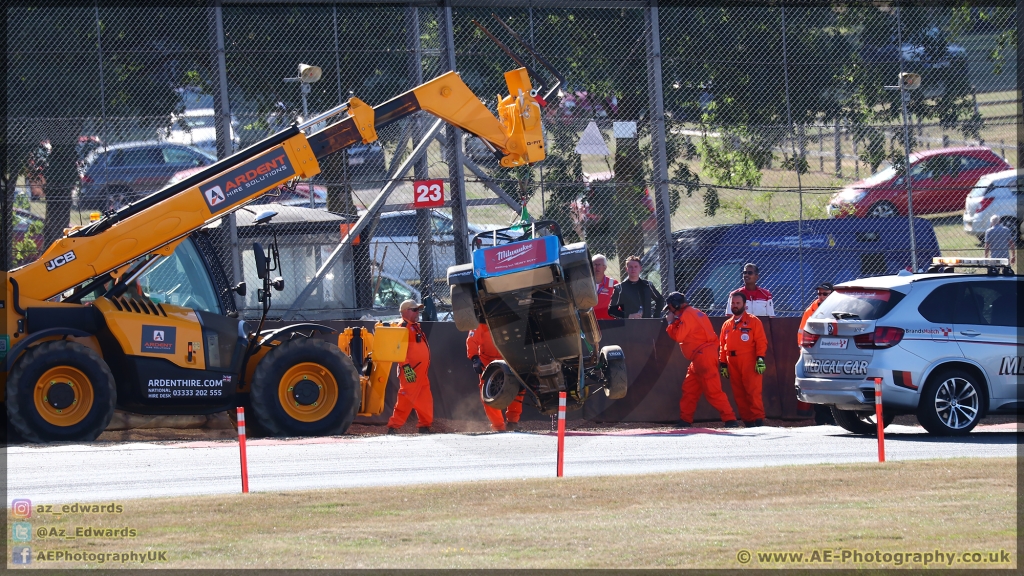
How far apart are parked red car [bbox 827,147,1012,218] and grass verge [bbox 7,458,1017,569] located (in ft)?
34.0

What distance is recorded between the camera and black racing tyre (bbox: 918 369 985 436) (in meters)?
13.1

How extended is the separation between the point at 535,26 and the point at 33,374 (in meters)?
8.99

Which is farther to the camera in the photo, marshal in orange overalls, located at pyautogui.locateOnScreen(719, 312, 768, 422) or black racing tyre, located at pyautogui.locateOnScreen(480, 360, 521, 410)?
marshal in orange overalls, located at pyautogui.locateOnScreen(719, 312, 768, 422)

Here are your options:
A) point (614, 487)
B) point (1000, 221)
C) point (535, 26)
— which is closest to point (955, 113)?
point (1000, 221)

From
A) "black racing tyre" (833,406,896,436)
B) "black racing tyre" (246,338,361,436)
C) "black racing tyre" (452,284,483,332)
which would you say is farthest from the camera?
"black racing tyre" (833,406,896,436)

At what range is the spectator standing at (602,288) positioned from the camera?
16.8m

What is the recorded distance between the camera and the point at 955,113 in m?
19.6

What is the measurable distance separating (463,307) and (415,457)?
180cm

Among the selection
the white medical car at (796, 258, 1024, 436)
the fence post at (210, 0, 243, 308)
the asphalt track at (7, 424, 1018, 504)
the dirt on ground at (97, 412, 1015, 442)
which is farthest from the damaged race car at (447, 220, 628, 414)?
the fence post at (210, 0, 243, 308)

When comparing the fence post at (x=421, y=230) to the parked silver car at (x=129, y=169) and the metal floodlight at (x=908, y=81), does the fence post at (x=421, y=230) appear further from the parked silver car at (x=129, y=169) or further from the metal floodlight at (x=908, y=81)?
the metal floodlight at (x=908, y=81)

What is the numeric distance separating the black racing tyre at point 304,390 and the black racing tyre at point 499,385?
4.79 feet

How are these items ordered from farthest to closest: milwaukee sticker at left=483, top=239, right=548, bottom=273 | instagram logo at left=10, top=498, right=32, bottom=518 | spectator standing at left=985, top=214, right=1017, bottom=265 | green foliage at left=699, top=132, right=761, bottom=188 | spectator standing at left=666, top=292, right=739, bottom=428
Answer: spectator standing at left=985, top=214, right=1017, bottom=265
green foliage at left=699, top=132, right=761, bottom=188
spectator standing at left=666, top=292, right=739, bottom=428
milwaukee sticker at left=483, top=239, right=548, bottom=273
instagram logo at left=10, top=498, right=32, bottom=518

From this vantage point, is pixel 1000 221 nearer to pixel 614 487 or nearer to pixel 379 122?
pixel 379 122

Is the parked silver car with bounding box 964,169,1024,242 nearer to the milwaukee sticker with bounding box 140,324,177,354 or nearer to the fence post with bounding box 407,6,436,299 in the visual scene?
the fence post with bounding box 407,6,436,299
